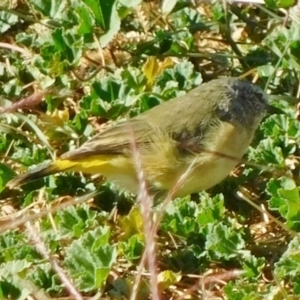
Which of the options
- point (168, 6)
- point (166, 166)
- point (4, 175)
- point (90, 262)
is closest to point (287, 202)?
point (166, 166)

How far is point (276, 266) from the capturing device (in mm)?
3742

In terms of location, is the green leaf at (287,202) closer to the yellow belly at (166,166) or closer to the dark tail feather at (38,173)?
the yellow belly at (166,166)

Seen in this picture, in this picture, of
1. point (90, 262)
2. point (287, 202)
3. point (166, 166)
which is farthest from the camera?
point (166, 166)

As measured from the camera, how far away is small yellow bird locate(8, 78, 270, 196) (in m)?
4.32

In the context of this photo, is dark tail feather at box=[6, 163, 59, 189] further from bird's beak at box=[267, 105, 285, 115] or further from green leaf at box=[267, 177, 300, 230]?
bird's beak at box=[267, 105, 285, 115]

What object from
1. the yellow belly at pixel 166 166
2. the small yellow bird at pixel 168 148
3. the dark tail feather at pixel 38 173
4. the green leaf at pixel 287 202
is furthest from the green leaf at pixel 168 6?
the green leaf at pixel 287 202

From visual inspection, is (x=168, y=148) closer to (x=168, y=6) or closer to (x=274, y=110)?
(x=274, y=110)

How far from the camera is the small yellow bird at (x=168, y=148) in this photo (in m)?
4.32

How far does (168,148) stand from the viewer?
4.42m

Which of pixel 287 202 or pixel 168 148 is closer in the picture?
pixel 287 202

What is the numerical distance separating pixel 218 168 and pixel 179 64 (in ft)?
3.14

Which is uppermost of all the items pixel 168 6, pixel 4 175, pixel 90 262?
pixel 168 6

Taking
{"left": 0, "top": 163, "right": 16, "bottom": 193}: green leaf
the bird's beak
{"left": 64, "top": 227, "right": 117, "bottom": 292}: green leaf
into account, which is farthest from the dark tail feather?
the bird's beak

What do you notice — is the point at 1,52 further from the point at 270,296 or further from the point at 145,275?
the point at 270,296
